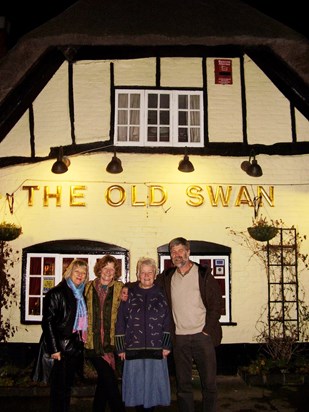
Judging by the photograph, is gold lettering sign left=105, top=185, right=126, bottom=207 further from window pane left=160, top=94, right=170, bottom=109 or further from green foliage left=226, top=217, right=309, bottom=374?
green foliage left=226, top=217, right=309, bottom=374

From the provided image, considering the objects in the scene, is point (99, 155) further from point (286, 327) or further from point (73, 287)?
point (286, 327)

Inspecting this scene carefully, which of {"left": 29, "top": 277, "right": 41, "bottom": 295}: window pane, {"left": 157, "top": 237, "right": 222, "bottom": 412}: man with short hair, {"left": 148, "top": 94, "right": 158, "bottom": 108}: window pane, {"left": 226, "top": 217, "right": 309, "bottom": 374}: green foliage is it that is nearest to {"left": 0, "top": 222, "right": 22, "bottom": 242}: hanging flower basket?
{"left": 29, "top": 277, "right": 41, "bottom": 295}: window pane

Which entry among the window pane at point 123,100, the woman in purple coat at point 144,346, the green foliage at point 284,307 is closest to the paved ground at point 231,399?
the green foliage at point 284,307

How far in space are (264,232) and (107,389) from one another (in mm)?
3936

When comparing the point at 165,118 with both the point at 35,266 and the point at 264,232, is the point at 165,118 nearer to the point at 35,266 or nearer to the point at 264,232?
the point at 264,232

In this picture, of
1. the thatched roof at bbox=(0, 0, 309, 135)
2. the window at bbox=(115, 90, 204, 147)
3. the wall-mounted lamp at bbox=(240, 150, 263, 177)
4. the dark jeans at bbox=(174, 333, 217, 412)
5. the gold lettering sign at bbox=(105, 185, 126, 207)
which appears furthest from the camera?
the window at bbox=(115, 90, 204, 147)

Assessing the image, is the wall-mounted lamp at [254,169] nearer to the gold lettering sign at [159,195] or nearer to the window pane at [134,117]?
the gold lettering sign at [159,195]

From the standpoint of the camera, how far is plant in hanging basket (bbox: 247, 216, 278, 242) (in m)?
6.96

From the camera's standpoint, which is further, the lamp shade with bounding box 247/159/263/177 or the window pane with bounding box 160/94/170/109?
the window pane with bounding box 160/94/170/109

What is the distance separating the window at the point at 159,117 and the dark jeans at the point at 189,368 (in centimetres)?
413

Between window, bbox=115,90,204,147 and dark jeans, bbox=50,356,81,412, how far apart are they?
14.6 ft

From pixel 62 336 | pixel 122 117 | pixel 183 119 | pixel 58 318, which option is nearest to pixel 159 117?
pixel 183 119

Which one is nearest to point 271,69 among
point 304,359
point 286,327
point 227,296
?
point 227,296

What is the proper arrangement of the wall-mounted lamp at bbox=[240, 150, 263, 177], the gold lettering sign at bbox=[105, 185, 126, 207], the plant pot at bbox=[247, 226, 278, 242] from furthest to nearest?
the gold lettering sign at bbox=[105, 185, 126, 207], the wall-mounted lamp at bbox=[240, 150, 263, 177], the plant pot at bbox=[247, 226, 278, 242]
